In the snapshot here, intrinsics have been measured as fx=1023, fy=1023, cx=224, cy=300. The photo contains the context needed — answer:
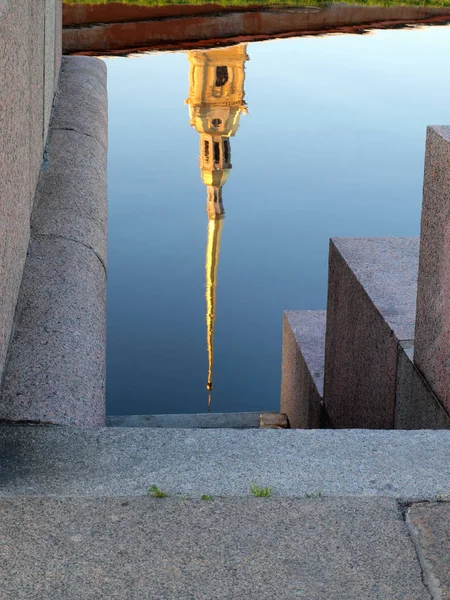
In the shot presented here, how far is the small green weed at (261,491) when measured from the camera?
114 inches

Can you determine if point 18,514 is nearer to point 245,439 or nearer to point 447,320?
point 245,439

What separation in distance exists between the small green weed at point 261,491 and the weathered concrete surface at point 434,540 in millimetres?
395

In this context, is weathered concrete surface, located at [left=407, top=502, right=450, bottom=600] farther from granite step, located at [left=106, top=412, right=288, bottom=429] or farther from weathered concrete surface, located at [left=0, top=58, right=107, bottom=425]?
granite step, located at [left=106, top=412, right=288, bottom=429]

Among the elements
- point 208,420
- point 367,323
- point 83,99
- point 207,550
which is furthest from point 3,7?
point 208,420

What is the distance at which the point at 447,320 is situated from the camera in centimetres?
423

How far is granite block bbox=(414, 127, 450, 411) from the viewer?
4.22 meters

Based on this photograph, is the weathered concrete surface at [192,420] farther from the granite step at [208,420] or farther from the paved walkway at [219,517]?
the paved walkway at [219,517]

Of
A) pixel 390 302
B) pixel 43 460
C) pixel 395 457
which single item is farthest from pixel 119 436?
pixel 390 302

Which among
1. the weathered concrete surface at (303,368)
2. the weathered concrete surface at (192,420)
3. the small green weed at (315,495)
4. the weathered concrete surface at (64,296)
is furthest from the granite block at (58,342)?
the weathered concrete surface at (192,420)

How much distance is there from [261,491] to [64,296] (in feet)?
5.34

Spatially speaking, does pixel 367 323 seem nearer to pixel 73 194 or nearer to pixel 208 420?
pixel 73 194

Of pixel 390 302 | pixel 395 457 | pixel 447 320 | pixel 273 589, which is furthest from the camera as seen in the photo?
pixel 390 302

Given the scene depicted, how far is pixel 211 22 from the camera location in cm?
3033

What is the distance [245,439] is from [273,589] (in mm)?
853
